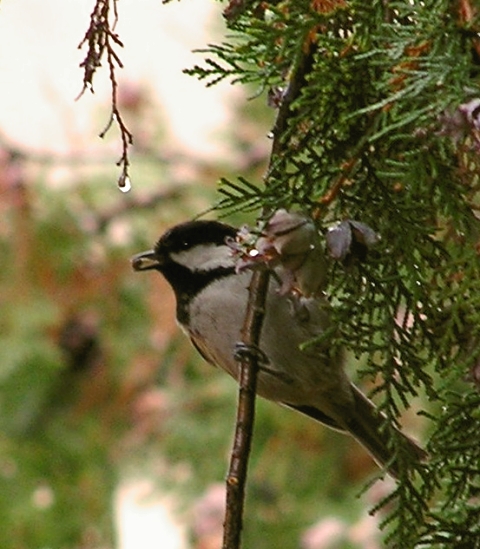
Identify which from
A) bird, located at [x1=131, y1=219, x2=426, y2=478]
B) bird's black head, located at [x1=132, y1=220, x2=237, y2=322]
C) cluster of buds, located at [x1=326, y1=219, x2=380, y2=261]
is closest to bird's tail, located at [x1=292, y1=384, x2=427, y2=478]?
bird, located at [x1=131, y1=219, x2=426, y2=478]

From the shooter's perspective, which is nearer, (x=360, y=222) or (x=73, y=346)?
(x=360, y=222)

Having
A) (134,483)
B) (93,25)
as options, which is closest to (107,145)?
(134,483)

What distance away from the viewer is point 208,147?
3.57 meters

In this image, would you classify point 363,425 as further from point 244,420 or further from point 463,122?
point 463,122

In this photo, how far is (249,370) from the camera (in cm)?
86

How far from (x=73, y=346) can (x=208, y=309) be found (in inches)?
50.5

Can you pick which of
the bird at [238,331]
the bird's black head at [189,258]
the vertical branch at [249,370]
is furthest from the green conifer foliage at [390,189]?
the bird's black head at [189,258]

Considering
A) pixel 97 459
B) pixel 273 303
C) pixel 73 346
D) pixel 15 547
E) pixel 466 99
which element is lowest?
pixel 466 99

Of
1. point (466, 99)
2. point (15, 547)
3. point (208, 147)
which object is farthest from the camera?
point (208, 147)

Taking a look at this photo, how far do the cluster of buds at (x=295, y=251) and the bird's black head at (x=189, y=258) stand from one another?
88cm

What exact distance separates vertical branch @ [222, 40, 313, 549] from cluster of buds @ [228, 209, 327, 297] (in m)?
0.05

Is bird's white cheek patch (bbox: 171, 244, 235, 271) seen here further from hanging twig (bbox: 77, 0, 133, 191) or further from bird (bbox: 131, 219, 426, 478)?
hanging twig (bbox: 77, 0, 133, 191)

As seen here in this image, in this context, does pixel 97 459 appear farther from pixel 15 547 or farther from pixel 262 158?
pixel 262 158

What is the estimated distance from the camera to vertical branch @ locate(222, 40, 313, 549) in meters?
0.82
